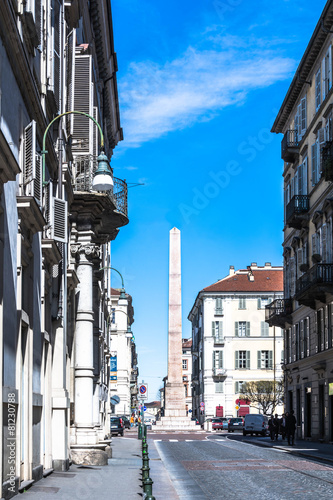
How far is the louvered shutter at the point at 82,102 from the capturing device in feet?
74.1

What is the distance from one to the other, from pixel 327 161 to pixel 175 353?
1211 inches

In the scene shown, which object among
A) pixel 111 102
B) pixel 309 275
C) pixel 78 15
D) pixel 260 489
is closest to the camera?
pixel 260 489

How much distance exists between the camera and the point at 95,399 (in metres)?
25.7

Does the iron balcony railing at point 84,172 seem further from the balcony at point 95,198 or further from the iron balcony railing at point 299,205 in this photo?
the iron balcony railing at point 299,205

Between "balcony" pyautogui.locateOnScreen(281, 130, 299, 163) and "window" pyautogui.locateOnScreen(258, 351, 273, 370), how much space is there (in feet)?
146

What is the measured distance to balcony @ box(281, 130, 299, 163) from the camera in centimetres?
4697

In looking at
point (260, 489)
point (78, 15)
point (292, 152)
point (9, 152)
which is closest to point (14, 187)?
point (9, 152)

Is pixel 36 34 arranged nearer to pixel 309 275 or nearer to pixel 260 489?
pixel 260 489

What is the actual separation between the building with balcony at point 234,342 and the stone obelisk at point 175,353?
20.5 metres

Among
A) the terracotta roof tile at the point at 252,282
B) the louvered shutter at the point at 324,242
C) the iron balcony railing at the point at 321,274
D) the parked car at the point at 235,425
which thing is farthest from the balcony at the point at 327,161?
the terracotta roof tile at the point at 252,282

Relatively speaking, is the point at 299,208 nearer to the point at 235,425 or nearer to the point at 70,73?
the point at 70,73

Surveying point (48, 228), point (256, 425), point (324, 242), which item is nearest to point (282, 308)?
point (256, 425)

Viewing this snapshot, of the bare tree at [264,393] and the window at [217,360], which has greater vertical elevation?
the window at [217,360]

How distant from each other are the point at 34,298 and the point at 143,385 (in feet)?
91.0
